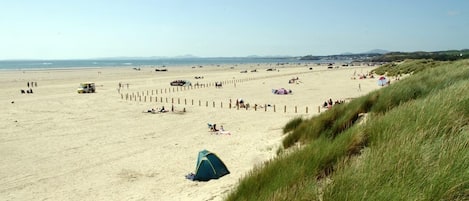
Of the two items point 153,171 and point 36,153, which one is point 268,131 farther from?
point 36,153

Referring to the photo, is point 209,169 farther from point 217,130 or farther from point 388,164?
point 388,164

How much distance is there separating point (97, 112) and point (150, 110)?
3.88 meters

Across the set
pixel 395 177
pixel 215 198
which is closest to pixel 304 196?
pixel 395 177

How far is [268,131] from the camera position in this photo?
18109mm

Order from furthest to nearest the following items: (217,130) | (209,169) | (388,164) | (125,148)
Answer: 1. (217,130)
2. (125,148)
3. (209,169)
4. (388,164)

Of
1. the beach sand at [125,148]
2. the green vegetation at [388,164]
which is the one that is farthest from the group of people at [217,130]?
the green vegetation at [388,164]

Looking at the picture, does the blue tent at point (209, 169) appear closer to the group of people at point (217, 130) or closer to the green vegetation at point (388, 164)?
the green vegetation at point (388, 164)

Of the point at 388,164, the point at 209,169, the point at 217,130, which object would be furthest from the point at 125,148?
the point at 388,164

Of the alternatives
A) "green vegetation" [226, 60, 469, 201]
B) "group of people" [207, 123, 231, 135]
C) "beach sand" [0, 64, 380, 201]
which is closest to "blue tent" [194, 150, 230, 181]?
"beach sand" [0, 64, 380, 201]

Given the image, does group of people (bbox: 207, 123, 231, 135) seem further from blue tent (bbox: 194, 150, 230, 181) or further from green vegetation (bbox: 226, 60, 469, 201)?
green vegetation (bbox: 226, 60, 469, 201)

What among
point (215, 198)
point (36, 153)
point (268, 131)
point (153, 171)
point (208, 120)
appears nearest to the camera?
point (215, 198)

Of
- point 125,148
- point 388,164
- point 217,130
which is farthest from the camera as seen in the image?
point 217,130

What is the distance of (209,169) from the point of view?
11.2 metres

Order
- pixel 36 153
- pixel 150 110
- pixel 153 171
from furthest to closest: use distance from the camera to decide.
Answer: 1. pixel 150 110
2. pixel 36 153
3. pixel 153 171
